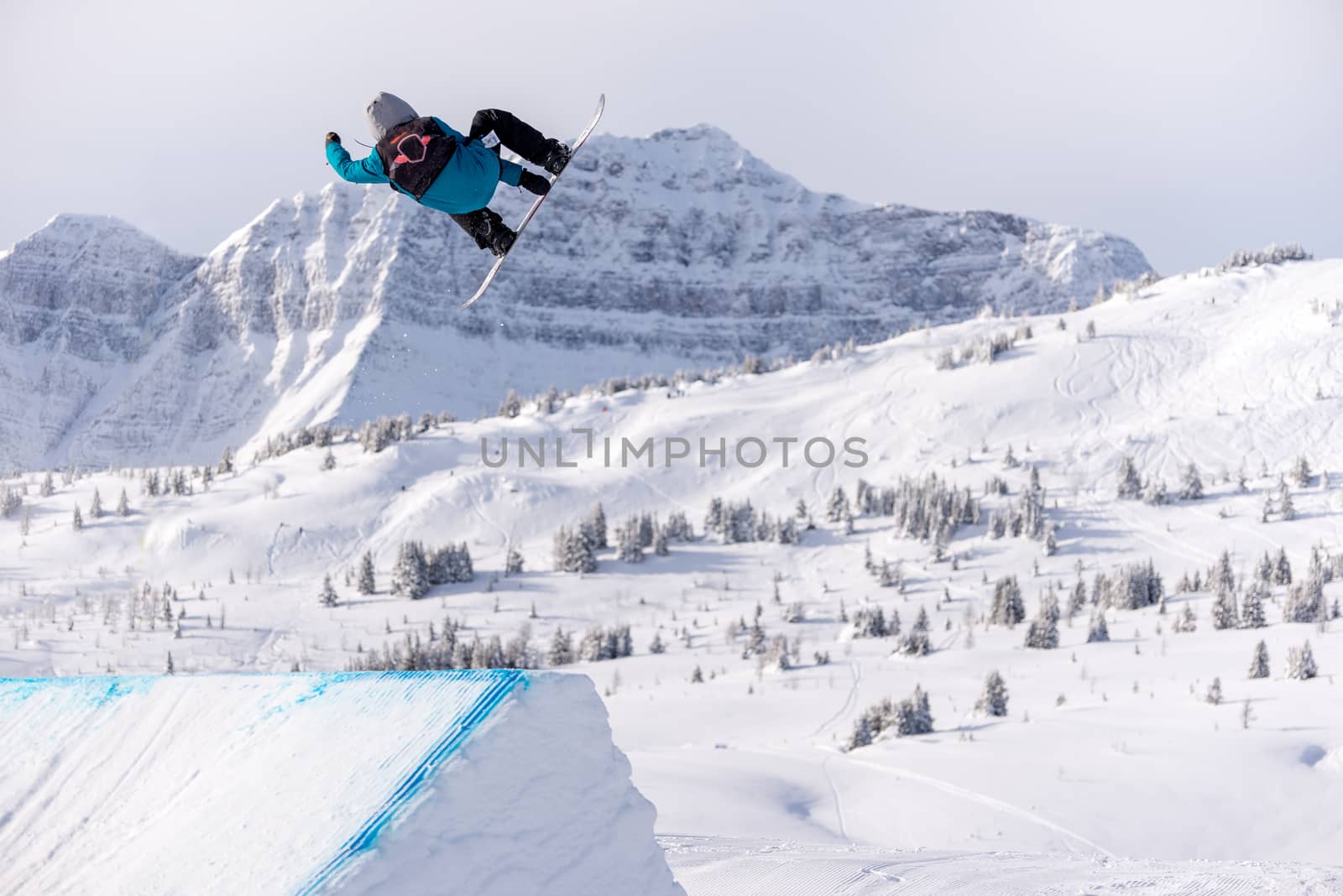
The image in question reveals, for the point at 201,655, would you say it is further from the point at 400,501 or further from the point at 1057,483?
the point at 1057,483

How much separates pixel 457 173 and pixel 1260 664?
69.2 ft

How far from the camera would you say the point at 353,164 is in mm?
9742

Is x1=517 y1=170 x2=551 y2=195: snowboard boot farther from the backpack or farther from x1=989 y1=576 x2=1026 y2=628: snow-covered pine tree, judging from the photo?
x1=989 y1=576 x2=1026 y2=628: snow-covered pine tree

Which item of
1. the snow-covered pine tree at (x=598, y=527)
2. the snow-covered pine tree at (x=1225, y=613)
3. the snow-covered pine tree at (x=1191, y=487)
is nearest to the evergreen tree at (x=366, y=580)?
the snow-covered pine tree at (x=598, y=527)

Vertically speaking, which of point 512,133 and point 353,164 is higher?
point 512,133

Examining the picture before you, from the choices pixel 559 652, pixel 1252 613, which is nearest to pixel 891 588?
pixel 559 652

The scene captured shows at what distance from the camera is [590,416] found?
232ft

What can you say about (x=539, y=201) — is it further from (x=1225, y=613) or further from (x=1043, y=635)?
(x=1225, y=613)

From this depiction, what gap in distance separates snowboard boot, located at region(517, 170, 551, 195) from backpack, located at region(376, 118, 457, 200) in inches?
46.6

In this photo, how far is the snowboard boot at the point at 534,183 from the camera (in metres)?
10.4

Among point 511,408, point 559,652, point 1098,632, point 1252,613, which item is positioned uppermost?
point 511,408

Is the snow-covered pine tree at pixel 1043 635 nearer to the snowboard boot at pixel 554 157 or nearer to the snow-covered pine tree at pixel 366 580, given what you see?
the snowboard boot at pixel 554 157

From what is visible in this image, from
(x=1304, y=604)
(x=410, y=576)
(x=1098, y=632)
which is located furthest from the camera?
(x=410, y=576)

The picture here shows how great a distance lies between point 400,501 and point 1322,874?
166ft
